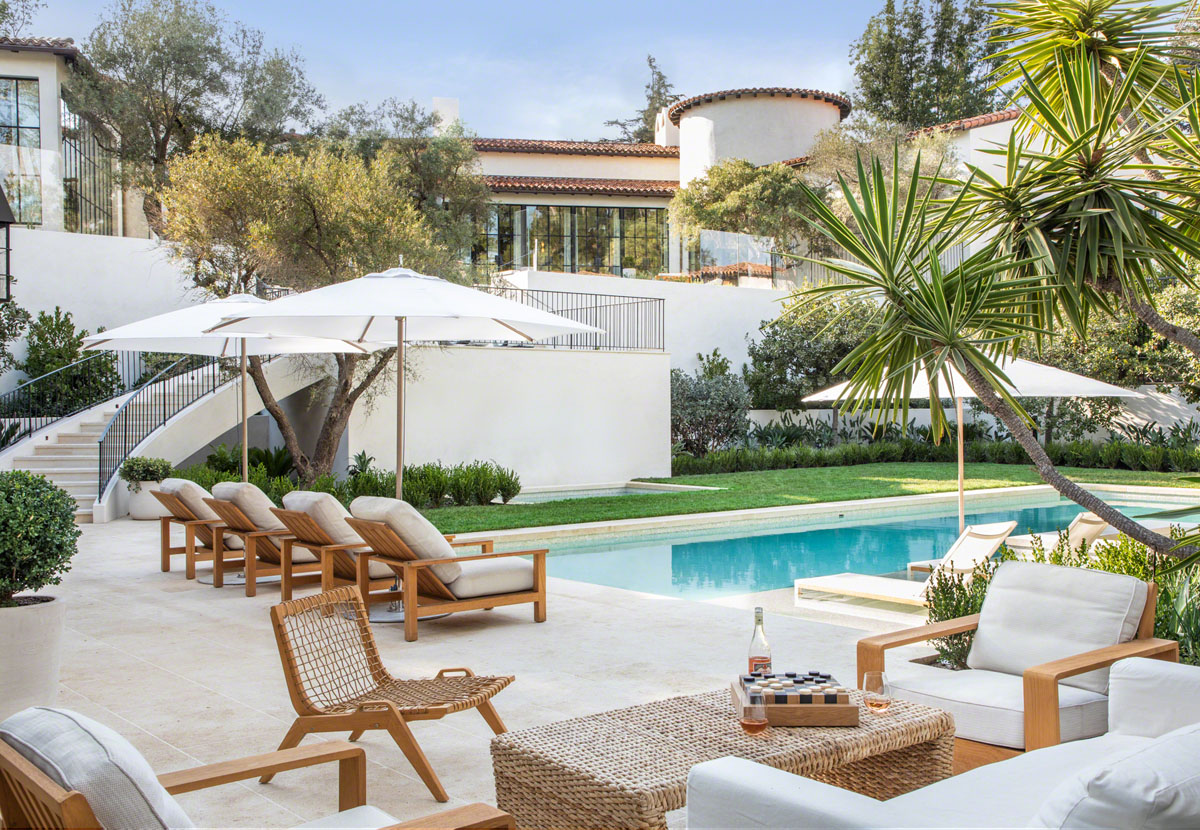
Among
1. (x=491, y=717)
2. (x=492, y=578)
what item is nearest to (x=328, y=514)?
(x=492, y=578)

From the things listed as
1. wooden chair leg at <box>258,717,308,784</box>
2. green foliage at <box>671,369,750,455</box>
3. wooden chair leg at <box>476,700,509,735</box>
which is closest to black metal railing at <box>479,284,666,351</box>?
green foliage at <box>671,369,750,455</box>

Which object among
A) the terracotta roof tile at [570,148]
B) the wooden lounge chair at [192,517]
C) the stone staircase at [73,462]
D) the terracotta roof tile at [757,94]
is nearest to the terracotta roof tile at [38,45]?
the stone staircase at [73,462]

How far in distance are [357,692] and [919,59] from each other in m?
38.3

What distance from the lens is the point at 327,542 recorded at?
7594 mm

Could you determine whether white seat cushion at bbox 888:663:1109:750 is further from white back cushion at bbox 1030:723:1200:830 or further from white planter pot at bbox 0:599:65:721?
white planter pot at bbox 0:599:65:721

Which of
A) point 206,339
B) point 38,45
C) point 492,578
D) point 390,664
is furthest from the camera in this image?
point 38,45

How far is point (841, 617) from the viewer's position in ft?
26.5

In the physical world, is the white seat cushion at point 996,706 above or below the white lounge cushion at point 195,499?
below

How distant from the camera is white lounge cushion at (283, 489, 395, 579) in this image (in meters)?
7.47

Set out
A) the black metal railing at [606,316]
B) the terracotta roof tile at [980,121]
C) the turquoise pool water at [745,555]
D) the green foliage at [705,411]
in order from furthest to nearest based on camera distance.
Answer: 1. the terracotta roof tile at [980,121]
2. the green foliage at [705,411]
3. the black metal railing at [606,316]
4. the turquoise pool water at [745,555]

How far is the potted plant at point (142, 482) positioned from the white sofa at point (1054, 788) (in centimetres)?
1308

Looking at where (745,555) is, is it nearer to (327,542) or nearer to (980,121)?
(327,542)

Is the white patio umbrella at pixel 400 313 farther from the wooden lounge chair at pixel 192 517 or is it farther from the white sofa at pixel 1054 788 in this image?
the white sofa at pixel 1054 788

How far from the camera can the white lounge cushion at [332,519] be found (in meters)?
7.47
